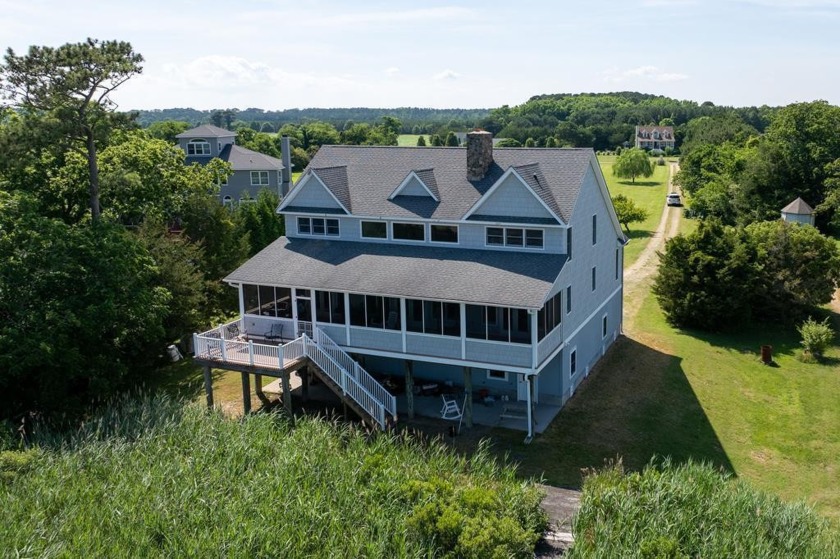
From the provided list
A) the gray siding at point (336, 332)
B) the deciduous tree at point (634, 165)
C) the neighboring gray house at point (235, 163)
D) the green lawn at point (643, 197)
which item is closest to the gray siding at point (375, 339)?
the gray siding at point (336, 332)

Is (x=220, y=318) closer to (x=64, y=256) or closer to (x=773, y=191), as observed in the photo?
(x=64, y=256)

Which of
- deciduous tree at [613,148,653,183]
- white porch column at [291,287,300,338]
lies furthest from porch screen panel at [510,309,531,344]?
deciduous tree at [613,148,653,183]

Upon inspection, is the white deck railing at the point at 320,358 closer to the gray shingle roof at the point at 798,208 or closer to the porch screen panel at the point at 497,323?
the porch screen panel at the point at 497,323

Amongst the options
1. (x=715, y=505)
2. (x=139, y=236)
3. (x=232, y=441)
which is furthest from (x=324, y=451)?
(x=139, y=236)

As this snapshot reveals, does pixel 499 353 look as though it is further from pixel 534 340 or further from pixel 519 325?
pixel 519 325

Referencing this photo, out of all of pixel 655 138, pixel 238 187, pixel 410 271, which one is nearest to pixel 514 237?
pixel 410 271
